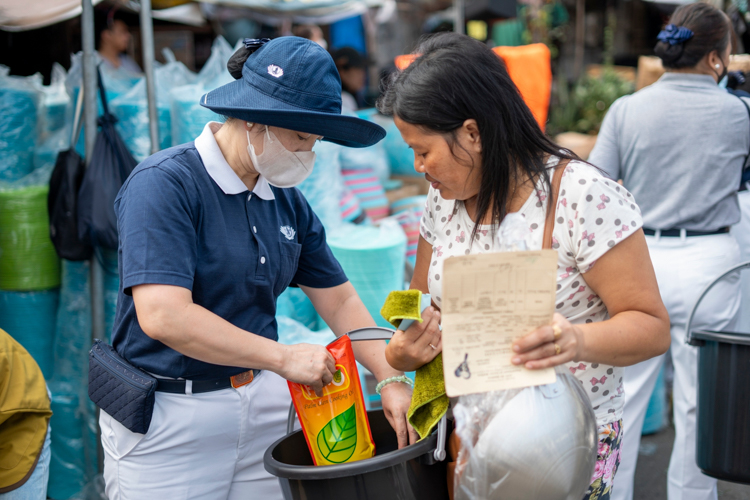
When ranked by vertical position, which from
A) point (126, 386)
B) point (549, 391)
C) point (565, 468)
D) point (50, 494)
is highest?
point (549, 391)

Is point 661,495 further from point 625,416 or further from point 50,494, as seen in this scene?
point 50,494

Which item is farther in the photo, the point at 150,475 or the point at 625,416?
the point at 625,416

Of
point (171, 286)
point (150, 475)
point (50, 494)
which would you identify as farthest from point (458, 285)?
point (50, 494)

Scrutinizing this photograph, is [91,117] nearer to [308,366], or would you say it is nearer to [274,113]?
[274,113]

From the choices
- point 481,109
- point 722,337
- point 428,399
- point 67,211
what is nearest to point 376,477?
point 428,399

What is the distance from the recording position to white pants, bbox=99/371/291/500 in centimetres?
150

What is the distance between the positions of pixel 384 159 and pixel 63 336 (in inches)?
85.7

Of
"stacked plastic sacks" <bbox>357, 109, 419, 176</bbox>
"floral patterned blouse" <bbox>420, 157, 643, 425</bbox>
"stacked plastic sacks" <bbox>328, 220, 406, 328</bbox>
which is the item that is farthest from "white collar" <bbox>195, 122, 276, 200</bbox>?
"stacked plastic sacks" <bbox>357, 109, 419, 176</bbox>

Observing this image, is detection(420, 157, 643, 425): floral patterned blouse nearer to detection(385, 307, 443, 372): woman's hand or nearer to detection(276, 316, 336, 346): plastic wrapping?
detection(385, 307, 443, 372): woman's hand

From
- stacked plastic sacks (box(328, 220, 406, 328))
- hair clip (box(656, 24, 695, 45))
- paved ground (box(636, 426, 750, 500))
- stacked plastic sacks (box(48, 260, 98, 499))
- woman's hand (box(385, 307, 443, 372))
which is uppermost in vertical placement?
hair clip (box(656, 24, 695, 45))

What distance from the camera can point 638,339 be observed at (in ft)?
3.76

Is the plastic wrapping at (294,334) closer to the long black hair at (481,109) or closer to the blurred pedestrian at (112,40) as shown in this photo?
the long black hair at (481,109)

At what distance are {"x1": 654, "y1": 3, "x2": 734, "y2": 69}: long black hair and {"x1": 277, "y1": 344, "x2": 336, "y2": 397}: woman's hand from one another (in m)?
1.96

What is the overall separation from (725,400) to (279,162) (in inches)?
66.0
